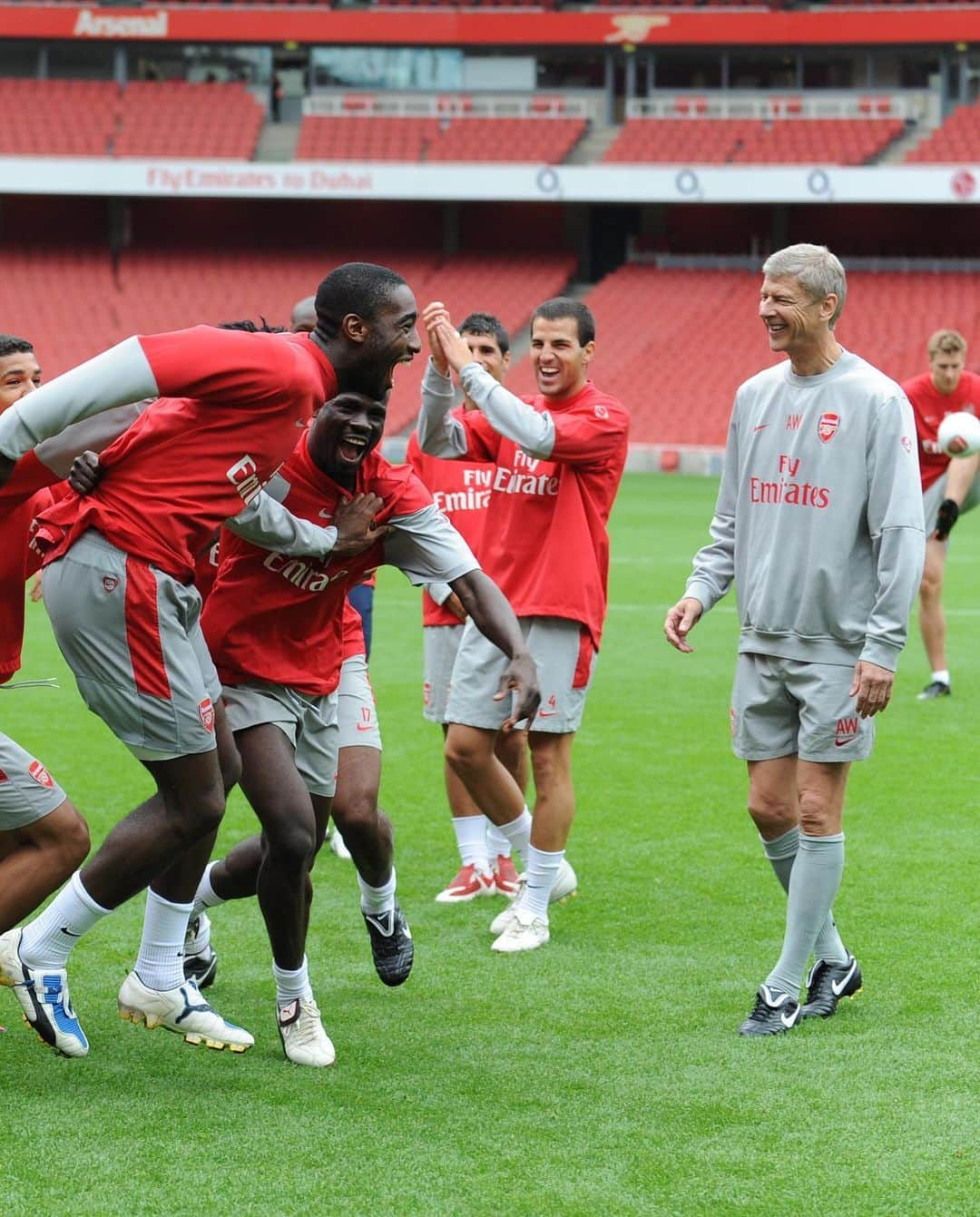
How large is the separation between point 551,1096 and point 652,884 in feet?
7.79

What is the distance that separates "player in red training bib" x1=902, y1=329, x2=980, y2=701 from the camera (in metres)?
10.8

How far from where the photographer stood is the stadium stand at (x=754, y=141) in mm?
39688

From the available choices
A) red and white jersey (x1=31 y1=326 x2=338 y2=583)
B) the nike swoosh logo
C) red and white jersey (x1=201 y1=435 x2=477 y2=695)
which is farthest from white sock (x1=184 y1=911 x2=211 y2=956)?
the nike swoosh logo

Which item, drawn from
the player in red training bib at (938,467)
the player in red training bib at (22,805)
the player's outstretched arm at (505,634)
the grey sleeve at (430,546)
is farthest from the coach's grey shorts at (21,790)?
the player in red training bib at (938,467)

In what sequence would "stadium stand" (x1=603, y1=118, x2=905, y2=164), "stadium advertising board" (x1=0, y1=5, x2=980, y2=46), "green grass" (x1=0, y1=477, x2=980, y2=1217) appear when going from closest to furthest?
"green grass" (x1=0, y1=477, x2=980, y2=1217) → "stadium stand" (x1=603, y1=118, x2=905, y2=164) → "stadium advertising board" (x1=0, y1=5, x2=980, y2=46)

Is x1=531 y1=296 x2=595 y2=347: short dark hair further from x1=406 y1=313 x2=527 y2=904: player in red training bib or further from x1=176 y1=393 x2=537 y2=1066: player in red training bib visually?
x1=176 y1=393 x2=537 y2=1066: player in red training bib

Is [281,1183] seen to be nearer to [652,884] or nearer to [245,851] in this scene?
[245,851]

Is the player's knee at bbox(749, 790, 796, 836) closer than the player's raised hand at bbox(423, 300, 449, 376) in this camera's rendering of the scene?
Yes

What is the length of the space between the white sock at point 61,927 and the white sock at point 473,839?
2433mm

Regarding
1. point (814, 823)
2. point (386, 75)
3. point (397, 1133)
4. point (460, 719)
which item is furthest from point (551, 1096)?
point (386, 75)

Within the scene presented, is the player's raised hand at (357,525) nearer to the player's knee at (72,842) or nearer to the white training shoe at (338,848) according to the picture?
the player's knee at (72,842)

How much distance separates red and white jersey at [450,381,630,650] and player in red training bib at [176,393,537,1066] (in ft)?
3.95

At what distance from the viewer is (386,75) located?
1721 inches

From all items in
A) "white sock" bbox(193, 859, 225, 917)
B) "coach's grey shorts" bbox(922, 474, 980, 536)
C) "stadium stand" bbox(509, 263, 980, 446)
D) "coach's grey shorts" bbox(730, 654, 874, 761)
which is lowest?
"stadium stand" bbox(509, 263, 980, 446)
